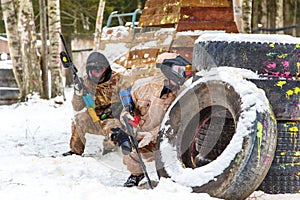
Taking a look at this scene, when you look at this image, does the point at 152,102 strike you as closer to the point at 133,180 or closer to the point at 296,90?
the point at 133,180

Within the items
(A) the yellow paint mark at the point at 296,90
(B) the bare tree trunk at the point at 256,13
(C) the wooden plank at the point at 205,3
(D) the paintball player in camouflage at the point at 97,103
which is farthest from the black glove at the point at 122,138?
(B) the bare tree trunk at the point at 256,13

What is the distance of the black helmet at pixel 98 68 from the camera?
571 centimetres

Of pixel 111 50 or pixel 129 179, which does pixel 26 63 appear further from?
pixel 129 179

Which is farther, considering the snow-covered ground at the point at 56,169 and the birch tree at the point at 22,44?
the birch tree at the point at 22,44

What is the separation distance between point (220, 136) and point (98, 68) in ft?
8.25

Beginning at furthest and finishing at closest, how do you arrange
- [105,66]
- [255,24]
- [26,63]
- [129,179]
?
[255,24]
[26,63]
[105,66]
[129,179]

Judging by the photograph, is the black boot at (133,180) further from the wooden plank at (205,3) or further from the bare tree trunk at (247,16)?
the bare tree trunk at (247,16)

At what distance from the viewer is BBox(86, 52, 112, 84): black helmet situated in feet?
18.7

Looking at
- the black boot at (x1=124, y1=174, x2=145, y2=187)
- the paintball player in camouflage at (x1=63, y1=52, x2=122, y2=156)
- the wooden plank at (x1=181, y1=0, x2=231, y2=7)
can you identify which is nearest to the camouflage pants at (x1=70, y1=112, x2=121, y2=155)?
the paintball player in camouflage at (x1=63, y1=52, x2=122, y2=156)

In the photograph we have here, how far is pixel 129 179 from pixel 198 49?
1.61 metres

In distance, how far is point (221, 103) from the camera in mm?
3555

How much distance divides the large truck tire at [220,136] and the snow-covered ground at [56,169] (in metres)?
0.16

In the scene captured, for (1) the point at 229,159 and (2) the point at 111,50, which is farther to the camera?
(2) the point at 111,50

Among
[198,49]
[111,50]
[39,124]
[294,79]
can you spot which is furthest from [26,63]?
[294,79]
